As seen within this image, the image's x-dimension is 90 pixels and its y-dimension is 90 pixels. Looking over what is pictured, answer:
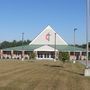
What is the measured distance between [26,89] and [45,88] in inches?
46.9

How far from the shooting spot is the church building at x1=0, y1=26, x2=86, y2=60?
4321 inches

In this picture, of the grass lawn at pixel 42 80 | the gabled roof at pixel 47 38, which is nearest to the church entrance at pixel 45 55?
the gabled roof at pixel 47 38

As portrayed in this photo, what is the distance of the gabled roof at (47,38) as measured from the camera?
122875 millimetres

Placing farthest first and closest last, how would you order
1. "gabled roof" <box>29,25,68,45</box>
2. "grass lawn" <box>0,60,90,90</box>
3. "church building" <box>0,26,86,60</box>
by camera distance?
1. "gabled roof" <box>29,25,68,45</box>
2. "church building" <box>0,26,86,60</box>
3. "grass lawn" <box>0,60,90,90</box>

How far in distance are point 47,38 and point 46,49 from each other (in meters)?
13.4

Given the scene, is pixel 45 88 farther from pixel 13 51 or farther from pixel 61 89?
pixel 13 51

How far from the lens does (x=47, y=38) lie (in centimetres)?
12294

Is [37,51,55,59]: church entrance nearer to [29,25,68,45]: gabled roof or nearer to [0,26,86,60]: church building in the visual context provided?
[0,26,86,60]: church building

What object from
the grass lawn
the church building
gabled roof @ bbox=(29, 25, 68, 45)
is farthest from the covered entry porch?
the grass lawn

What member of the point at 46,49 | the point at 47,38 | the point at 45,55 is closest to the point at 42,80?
the point at 46,49

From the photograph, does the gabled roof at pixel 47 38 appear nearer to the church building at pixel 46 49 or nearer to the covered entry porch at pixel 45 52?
the church building at pixel 46 49

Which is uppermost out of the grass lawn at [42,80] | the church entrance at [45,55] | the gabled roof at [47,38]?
the gabled roof at [47,38]

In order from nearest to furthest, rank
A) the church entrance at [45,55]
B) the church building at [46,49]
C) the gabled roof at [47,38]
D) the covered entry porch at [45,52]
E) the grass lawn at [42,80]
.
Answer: the grass lawn at [42,80] → the church building at [46,49] → the covered entry porch at [45,52] → the church entrance at [45,55] → the gabled roof at [47,38]

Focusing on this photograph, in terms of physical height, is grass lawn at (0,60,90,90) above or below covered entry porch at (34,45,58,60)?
below
